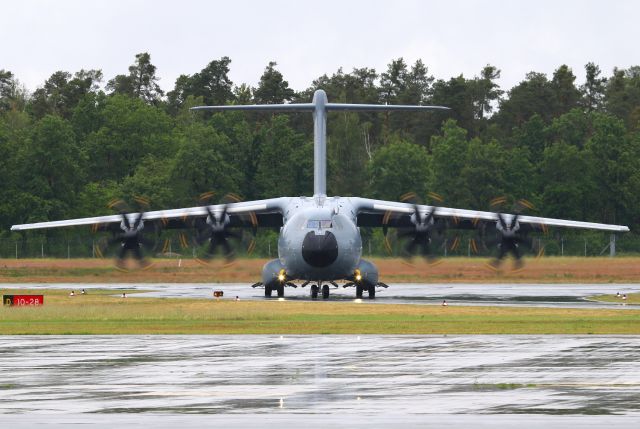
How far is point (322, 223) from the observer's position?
5106 centimetres

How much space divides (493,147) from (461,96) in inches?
1456

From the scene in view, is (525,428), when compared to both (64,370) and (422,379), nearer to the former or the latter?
(422,379)

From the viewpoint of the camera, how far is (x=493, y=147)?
4151 inches

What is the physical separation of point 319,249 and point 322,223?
1.38 metres

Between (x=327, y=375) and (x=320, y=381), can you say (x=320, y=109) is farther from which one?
(x=320, y=381)

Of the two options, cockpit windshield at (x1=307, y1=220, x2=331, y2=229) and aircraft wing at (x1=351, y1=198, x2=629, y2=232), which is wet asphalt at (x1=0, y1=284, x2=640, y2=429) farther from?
aircraft wing at (x1=351, y1=198, x2=629, y2=232)

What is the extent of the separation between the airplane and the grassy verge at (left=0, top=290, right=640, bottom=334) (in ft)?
13.3

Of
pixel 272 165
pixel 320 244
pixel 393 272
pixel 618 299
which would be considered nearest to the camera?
pixel 618 299

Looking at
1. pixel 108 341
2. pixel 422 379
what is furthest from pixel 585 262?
pixel 422 379

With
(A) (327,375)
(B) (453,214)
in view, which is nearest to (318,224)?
(B) (453,214)

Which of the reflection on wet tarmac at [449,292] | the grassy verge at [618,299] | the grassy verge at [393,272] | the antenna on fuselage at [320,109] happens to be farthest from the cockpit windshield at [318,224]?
the grassy verge at [393,272]

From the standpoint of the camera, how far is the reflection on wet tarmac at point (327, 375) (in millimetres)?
18484

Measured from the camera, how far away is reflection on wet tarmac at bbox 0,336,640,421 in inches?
728

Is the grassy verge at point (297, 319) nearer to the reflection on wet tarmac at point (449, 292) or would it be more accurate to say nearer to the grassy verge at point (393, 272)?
the reflection on wet tarmac at point (449, 292)
